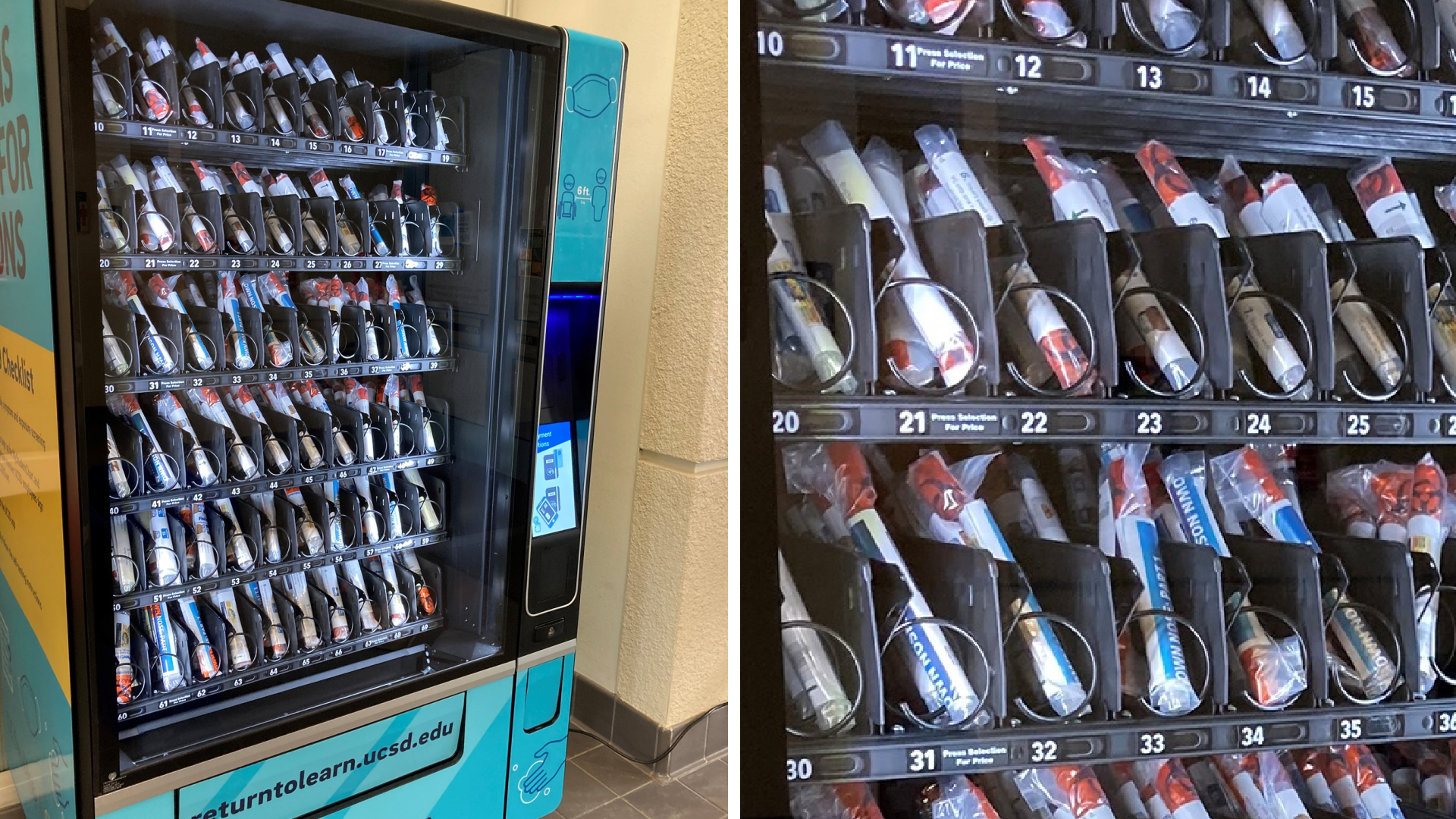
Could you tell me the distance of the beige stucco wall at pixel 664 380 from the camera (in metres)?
2.09

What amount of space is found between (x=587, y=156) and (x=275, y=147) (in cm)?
53

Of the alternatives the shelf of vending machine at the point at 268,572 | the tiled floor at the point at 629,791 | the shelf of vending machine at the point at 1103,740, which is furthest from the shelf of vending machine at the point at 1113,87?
the tiled floor at the point at 629,791

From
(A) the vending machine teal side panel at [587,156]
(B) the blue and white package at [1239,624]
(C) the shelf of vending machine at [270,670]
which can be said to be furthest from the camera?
(A) the vending machine teal side panel at [587,156]

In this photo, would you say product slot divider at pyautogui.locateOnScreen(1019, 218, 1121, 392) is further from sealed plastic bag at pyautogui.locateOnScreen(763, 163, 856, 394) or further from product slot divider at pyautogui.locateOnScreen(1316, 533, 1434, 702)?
product slot divider at pyautogui.locateOnScreen(1316, 533, 1434, 702)

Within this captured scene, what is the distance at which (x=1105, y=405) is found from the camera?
89 centimetres

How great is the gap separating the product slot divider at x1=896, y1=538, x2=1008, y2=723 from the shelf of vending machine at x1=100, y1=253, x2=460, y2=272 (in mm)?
1129

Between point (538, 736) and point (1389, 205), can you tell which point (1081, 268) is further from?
point (538, 736)

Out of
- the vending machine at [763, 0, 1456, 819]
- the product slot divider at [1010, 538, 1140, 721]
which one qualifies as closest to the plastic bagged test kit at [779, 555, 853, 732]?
the vending machine at [763, 0, 1456, 819]

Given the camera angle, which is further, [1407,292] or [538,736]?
[538,736]

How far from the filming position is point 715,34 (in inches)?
78.7

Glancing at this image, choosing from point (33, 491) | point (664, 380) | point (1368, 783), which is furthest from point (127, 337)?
point (1368, 783)

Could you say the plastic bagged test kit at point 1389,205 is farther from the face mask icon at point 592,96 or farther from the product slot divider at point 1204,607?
the face mask icon at point 592,96

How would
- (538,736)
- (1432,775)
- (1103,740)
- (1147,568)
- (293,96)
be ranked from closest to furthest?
(1103,740) → (1147,568) → (1432,775) → (293,96) → (538,736)

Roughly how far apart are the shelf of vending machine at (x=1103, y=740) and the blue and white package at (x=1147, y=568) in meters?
0.04
